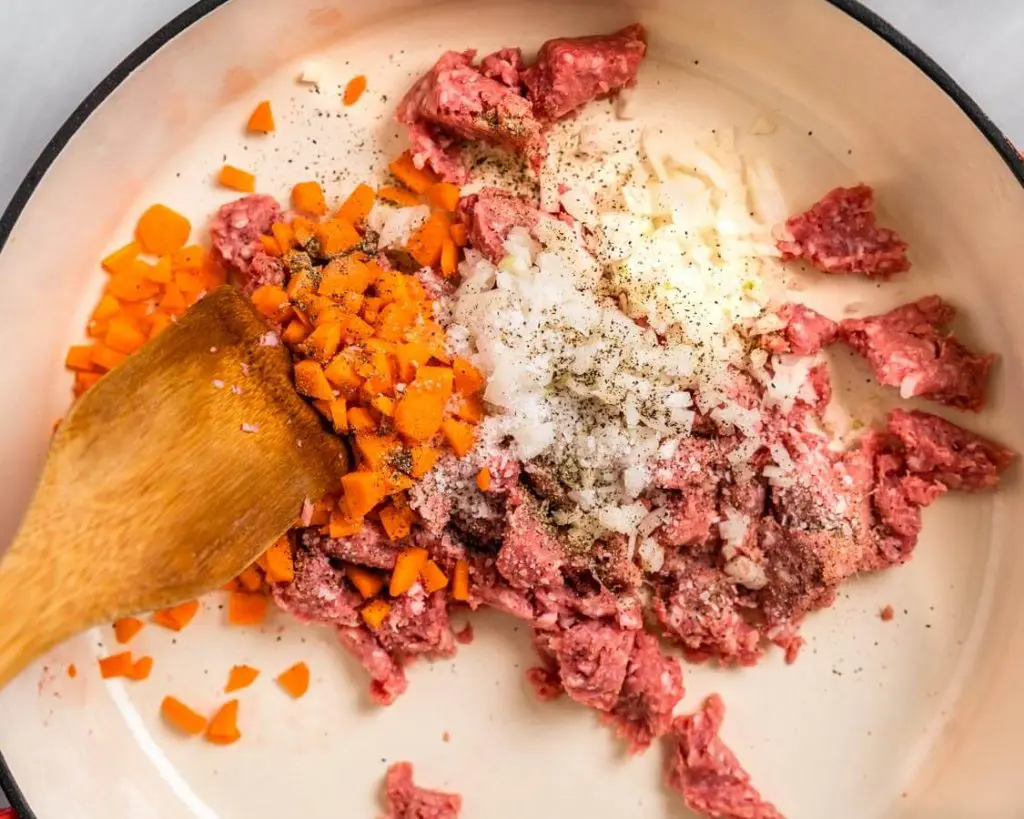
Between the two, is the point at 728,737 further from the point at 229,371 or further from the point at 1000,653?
the point at 229,371

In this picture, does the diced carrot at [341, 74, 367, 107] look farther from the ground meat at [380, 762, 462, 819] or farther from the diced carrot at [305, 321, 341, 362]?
the ground meat at [380, 762, 462, 819]

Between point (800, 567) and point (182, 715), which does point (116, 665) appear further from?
point (800, 567)

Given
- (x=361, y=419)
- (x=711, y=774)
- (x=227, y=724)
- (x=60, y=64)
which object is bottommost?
(x=711, y=774)

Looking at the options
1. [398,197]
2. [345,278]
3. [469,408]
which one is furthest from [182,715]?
[398,197]

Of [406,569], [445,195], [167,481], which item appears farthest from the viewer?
[445,195]

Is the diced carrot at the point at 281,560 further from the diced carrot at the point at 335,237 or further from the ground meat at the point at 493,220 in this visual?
the ground meat at the point at 493,220

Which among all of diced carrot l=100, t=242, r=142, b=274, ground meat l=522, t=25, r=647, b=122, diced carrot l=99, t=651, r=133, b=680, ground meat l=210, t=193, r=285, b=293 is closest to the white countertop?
diced carrot l=100, t=242, r=142, b=274
